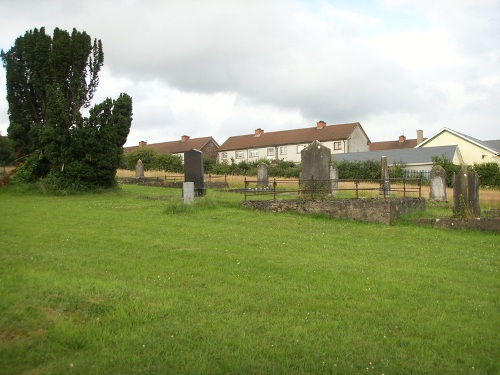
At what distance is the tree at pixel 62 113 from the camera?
22.3 m

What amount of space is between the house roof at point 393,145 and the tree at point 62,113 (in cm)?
5264

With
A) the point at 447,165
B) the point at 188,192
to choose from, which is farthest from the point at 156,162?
the point at 188,192

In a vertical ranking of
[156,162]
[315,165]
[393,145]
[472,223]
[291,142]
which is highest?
[291,142]

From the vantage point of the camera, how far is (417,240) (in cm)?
1179

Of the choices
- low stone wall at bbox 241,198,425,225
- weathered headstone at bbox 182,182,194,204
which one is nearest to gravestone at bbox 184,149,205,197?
weathered headstone at bbox 182,182,194,204

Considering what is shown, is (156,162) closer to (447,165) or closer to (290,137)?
(290,137)

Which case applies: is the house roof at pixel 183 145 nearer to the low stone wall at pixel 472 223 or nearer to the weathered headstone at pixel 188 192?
the weathered headstone at pixel 188 192

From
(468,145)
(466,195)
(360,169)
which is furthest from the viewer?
(468,145)

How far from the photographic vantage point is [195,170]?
2128cm

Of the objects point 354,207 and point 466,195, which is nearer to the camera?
point 466,195

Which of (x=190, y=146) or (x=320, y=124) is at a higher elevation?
(x=320, y=124)

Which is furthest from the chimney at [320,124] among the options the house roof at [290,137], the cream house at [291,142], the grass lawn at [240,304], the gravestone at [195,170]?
the grass lawn at [240,304]

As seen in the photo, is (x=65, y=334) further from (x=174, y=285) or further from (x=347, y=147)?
(x=347, y=147)

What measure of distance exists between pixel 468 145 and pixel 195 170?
39.1 meters
